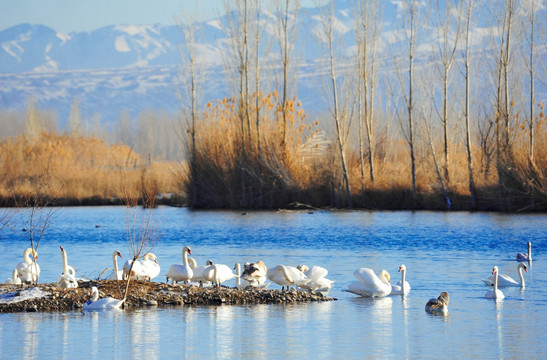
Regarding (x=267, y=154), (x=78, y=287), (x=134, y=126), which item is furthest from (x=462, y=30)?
(x=134, y=126)

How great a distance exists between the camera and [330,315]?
1298 centimetres

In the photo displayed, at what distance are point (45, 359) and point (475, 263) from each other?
1242 cm

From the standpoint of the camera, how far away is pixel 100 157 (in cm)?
6719

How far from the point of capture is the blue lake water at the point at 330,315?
34.6 feet

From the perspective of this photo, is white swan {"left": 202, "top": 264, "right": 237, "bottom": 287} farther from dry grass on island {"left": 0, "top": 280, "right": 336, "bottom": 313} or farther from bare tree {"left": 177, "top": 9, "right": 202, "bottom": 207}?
bare tree {"left": 177, "top": 9, "right": 202, "bottom": 207}

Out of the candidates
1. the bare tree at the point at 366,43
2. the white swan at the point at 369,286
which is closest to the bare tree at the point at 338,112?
the bare tree at the point at 366,43

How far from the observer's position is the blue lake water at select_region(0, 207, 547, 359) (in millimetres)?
10547

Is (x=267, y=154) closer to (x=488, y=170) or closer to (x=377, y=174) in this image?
(x=377, y=174)

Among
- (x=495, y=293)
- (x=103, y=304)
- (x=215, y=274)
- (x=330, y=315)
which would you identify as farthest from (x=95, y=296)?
(x=495, y=293)

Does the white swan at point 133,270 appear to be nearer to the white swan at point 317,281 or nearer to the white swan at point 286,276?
the white swan at point 286,276

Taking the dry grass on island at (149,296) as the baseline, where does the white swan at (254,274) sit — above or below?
above

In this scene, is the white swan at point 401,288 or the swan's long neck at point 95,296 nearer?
the swan's long neck at point 95,296

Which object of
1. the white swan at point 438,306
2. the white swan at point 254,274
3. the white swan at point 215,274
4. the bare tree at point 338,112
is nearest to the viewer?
the white swan at point 438,306

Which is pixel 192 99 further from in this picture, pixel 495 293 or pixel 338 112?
pixel 495 293
